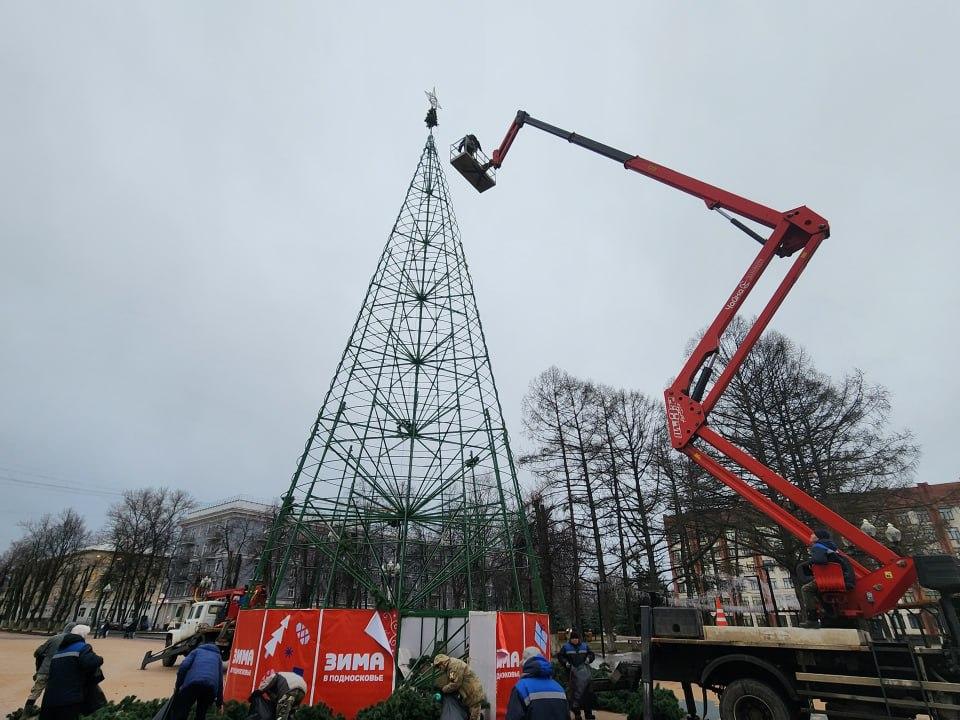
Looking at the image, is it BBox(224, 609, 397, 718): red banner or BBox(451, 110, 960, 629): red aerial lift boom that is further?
BBox(224, 609, 397, 718): red banner

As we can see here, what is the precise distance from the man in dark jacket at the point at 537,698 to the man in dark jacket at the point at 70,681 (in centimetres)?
518

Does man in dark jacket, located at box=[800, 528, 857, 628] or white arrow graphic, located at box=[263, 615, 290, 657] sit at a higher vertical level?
man in dark jacket, located at box=[800, 528, 857, 628]

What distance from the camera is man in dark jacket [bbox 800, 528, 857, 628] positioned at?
777 cm

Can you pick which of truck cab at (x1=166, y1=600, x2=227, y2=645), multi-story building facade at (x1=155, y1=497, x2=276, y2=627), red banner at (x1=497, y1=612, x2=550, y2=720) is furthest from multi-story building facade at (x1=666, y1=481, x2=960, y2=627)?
multi-story building facade at (x1=155, y1=497, x2=276, y2=627)

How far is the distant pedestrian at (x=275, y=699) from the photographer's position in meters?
6.24

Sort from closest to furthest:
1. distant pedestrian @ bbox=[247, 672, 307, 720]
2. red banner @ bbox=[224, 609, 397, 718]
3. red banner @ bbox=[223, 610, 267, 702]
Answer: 1. distant pedestrian @ bbox=[247, 672, 307, 720]
2. red banner @ bbox=[224, 609, 397, 718]
3. red banner @ bbox=[223, 610, 267, 702]

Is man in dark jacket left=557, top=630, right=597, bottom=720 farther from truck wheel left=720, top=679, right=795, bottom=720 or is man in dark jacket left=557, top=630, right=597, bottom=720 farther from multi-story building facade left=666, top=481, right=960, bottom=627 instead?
multi-story building facade left=666, top=481, right=960, bottom=627

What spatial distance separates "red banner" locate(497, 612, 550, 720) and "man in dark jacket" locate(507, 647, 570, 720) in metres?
5.92

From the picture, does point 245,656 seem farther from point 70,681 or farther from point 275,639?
point 70,681

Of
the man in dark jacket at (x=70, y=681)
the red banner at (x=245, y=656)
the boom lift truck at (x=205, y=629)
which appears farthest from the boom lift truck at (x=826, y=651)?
the boom lift truck at (x=205, y=629)

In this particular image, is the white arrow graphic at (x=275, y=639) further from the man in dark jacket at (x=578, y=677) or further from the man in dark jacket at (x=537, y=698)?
the man in dark jacket at (x=537, y=698)

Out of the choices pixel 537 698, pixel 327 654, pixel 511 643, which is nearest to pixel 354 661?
pixel 327 654

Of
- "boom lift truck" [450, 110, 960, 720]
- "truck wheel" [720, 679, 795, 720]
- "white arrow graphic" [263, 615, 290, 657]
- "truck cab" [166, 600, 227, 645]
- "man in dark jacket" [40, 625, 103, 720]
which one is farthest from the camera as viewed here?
"truck cab" [166, 600, 227, 645]

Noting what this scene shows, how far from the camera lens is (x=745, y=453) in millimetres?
11469
